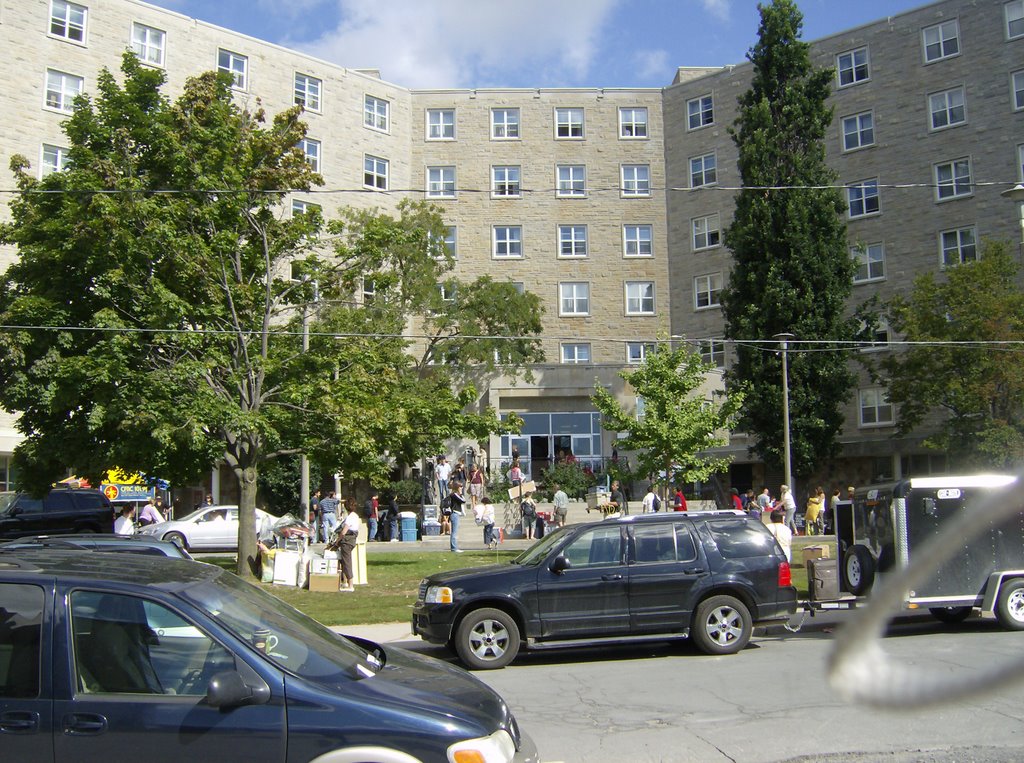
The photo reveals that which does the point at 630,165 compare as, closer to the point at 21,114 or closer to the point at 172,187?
the point at 21,114

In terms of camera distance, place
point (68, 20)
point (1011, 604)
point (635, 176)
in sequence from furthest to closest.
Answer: point (635, 176), point (68, 20), point (1011, 604)

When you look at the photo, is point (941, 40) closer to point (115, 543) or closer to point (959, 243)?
point (959, 243)

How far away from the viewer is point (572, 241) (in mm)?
53188

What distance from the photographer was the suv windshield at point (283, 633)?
5.07m

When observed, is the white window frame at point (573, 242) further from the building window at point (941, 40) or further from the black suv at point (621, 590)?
the black suv at point (621, 590)

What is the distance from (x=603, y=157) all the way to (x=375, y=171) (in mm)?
12725

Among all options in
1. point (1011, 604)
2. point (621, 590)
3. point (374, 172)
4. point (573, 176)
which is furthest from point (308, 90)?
point (1011, 604)

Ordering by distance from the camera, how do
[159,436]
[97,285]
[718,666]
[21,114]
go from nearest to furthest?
[718,666], [159,436], [97,285], [21,114]

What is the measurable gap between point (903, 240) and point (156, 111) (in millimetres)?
35461

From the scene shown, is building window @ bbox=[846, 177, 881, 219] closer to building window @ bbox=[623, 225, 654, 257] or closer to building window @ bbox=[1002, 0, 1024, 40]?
building window @ bbox=[1002, 0, 1024, 40]

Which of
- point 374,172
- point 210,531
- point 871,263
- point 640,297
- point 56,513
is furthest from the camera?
point 640,297

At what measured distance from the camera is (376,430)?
21.4 meters

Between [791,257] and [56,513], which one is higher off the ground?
[791,257]

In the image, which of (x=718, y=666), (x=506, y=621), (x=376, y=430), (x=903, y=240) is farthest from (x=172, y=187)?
(x=903, y=240)
